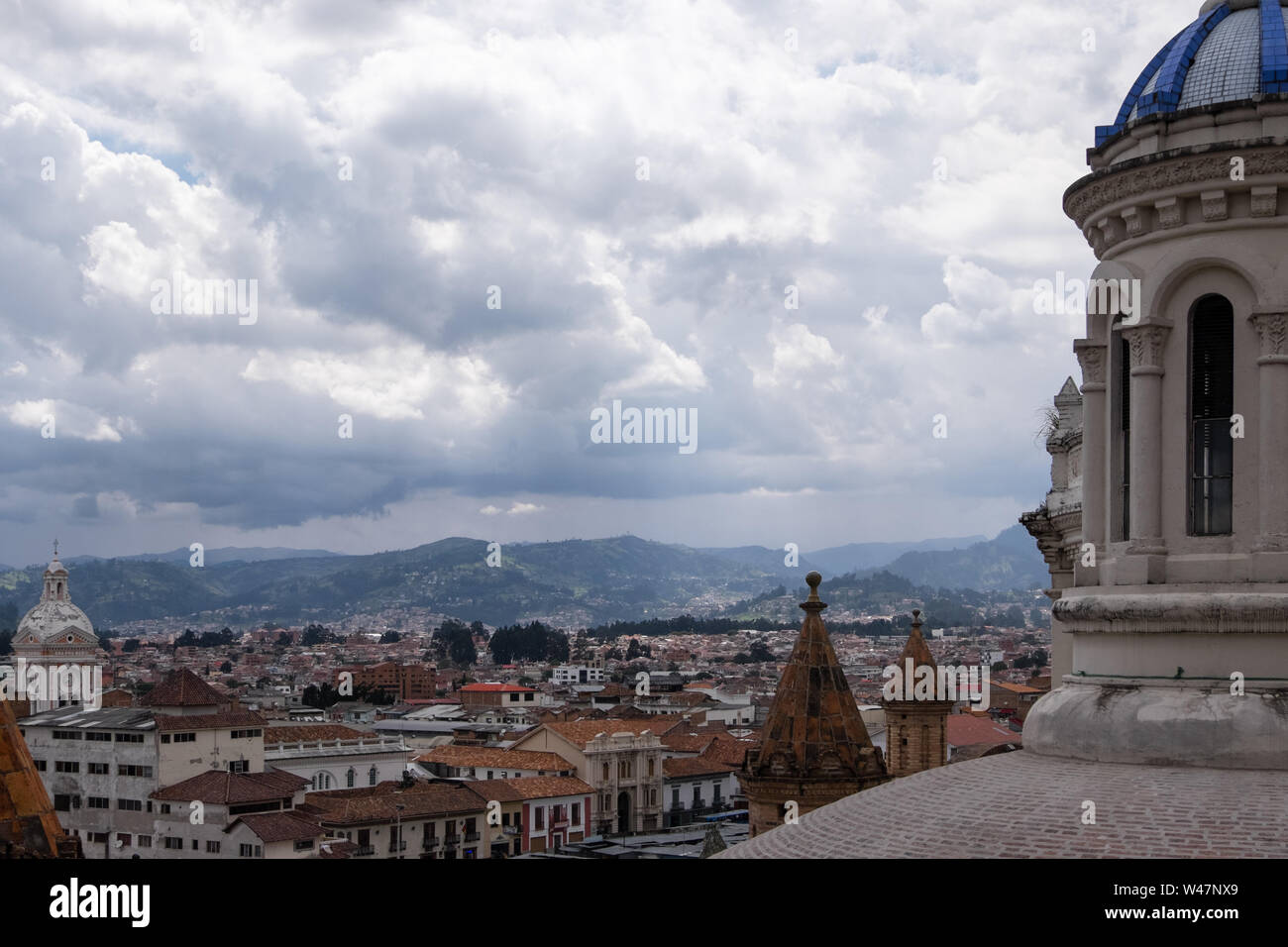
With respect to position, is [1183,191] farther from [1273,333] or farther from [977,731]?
[977,731]

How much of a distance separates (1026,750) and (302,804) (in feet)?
184

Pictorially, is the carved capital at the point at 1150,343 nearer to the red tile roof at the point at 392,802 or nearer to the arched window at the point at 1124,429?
the arched window at the point at 1124,429

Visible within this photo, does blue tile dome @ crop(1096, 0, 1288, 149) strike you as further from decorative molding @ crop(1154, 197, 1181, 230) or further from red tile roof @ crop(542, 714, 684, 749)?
red tile roof @ crop(542, 714, 684, 749)

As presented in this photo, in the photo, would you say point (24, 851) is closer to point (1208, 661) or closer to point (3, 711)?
point (3, 711)

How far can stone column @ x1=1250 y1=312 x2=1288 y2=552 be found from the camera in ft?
27.7

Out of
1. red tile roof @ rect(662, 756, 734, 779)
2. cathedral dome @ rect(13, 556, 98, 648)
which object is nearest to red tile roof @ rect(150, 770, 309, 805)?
red tile roof @ rect(662, 756, 734, 779)

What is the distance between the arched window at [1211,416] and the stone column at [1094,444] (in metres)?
0.67

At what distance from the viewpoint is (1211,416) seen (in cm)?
880

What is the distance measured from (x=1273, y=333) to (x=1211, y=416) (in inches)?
22.7

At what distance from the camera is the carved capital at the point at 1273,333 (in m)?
8.50

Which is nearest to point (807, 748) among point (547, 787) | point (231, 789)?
point (231, 789)

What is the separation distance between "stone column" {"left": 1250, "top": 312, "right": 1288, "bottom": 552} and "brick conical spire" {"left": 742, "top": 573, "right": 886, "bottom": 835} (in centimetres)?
589
